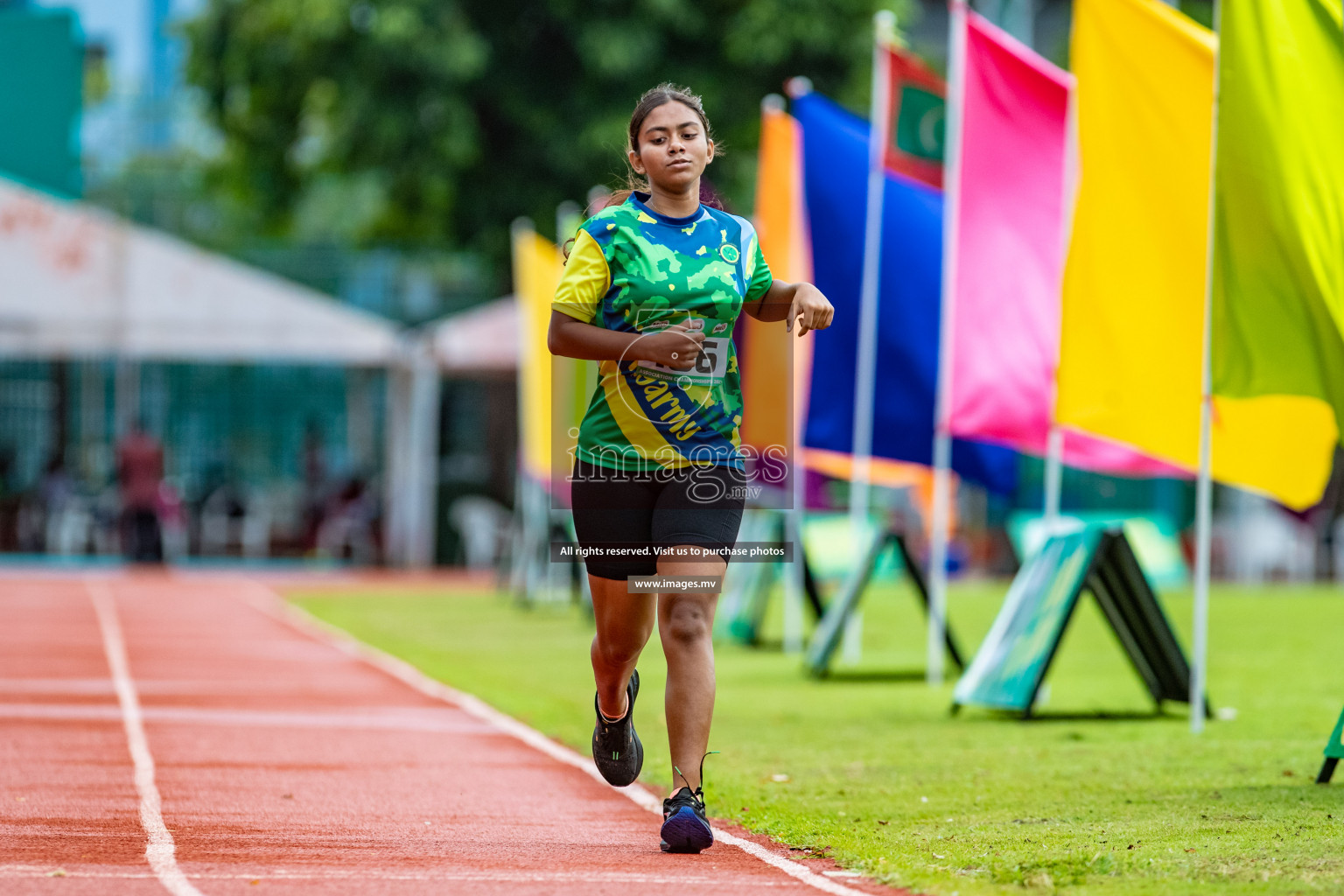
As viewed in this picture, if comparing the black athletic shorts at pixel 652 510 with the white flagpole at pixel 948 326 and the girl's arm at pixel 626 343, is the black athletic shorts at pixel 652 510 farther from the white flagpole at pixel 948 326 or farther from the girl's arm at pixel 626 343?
the white flagpole at pixel 948 326

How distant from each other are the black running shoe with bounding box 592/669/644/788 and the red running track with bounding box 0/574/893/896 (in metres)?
0.20

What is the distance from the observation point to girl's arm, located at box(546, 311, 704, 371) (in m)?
5.49

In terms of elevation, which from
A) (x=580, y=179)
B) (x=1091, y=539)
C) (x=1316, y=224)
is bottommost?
(x=1091, y=539)

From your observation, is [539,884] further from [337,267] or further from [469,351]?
[337,267]

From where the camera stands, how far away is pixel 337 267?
97.1 ft

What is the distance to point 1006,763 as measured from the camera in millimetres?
7910

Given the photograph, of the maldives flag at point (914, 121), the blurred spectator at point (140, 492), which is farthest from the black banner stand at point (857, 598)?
the blurred spectator at point (140, 492)

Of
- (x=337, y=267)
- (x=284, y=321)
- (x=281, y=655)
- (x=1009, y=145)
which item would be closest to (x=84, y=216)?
(x=284, y=321)

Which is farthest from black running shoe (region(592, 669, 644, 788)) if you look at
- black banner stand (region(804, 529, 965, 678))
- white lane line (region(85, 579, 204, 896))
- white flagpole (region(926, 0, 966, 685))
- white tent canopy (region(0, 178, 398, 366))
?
white tent canopy (region(0, 178, 398, 366))

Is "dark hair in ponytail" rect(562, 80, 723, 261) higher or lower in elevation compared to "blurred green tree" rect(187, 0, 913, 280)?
lower

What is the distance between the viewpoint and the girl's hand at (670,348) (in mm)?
5484

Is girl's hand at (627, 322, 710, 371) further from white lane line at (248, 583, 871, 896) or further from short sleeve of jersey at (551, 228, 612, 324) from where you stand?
white lane line at (248, 583, 871, 896)

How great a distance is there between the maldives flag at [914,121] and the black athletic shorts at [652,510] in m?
7.76

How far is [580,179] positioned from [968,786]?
76.3ft
